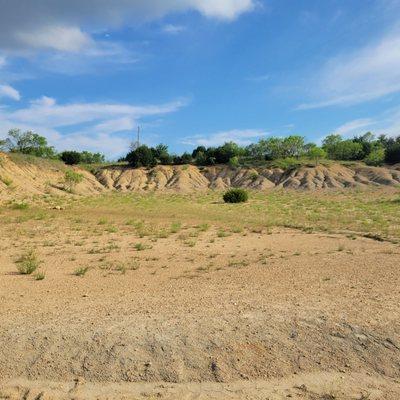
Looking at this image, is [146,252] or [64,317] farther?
[146,252]

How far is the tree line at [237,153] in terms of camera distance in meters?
77.7

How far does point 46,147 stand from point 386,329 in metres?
85.4

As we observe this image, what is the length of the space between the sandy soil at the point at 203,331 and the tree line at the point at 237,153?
67.4m

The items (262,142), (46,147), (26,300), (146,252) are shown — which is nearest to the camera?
(26,300)

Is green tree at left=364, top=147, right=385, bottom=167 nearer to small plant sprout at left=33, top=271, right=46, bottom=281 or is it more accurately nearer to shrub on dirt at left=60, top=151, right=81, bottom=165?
shrub on dirt at left=60, top=151, right=81, bottom=165

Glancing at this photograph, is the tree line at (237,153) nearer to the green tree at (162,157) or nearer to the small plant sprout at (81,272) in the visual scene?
the green tree at (162,157)

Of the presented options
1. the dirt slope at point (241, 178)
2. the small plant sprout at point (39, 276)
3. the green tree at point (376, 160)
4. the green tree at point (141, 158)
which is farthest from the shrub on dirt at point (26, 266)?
the green tree at point (376, 160)

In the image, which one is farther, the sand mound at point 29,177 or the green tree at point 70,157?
the green tree at point 70,157

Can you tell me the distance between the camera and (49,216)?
24.8 metres

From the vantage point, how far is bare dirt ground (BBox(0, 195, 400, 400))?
5715mm

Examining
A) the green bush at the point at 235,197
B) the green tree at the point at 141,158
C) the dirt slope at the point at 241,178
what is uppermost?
the green tree at the point at 141,158

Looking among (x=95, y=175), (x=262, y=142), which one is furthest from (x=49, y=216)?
(x=262, y=142)

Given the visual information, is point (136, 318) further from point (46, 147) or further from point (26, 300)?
point (46, 147)

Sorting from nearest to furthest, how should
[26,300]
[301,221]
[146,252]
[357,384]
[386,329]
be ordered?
1. [357,384]
2. [386,329]
3. [26,300]
4. [146,252]
5. [301,221]
